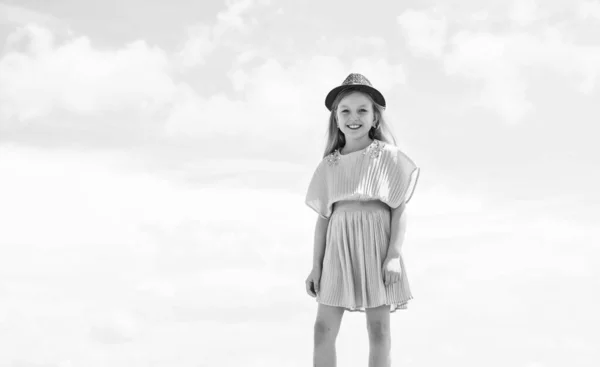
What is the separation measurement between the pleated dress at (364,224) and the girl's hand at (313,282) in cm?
6

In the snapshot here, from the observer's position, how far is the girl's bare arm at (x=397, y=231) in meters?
4.56

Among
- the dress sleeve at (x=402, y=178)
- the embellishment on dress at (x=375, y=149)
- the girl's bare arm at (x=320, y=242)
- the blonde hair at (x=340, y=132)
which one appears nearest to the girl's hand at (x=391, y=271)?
the dress sleeve at (x=402, y=178)

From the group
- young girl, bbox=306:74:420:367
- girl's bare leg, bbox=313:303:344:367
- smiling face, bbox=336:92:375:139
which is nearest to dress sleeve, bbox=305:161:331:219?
young girl, bbox=306:74:420:367

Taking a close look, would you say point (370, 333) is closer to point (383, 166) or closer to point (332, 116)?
point (383, 166)

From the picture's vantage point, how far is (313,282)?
15.7ft

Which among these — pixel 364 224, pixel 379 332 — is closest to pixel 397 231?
pixel 364 224

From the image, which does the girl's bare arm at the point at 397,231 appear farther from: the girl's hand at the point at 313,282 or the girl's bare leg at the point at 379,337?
the girl's hand at the point at 313,282

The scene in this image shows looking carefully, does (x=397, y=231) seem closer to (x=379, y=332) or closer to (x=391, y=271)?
(x=391, y=271)

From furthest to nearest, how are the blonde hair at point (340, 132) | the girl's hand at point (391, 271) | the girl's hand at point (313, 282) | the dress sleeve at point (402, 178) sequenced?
the blonde hair at point (340, 132), the girl's hand at point (313, 282), the dress sleeve at point (402, 178), the girl's hand at point (391, 271)

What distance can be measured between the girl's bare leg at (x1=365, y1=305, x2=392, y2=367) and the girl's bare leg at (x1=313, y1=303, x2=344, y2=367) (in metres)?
0.22

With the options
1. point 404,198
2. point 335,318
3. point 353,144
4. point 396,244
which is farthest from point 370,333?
point 353,144

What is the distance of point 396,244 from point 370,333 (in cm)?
59

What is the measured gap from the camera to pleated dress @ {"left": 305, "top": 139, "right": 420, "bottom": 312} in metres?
4.54

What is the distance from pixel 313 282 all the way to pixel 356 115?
1.15m
